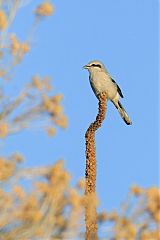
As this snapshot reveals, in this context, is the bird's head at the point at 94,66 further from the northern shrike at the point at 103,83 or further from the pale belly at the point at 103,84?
the pale belly at the point at 103,84

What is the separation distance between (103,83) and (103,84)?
30 mm

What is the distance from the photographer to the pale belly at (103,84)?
15.0 metres

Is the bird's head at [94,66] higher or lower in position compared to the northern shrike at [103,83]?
higher

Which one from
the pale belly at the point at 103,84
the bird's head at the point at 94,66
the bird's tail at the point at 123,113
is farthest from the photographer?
the bird's tail at the point at 123,113

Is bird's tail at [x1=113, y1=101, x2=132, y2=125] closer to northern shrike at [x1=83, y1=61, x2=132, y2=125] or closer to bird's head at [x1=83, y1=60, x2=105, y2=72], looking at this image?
→ northern shrike at [x1=83, y1=61, x2=132, y2=125]

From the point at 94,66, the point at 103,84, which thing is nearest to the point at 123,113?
the point at 103,84

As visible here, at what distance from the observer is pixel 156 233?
10.4ft

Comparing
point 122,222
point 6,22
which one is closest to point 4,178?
point 122,222

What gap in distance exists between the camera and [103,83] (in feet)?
49.8

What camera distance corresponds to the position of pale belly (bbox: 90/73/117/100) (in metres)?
15.0

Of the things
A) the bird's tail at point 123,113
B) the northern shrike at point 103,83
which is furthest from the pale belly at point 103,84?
the bird's tail at point 123,113

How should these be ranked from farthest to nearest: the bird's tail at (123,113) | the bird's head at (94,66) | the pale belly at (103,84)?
the bird's tail at (123,113), the bird's head at (94,66), the pale belly at (103,84)

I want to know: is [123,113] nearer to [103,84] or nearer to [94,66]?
[103,84]

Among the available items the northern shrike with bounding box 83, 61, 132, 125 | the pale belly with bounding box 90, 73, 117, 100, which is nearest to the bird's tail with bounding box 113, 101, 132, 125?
→ the northern shrike with bounding box 83, 61, 132, 125
